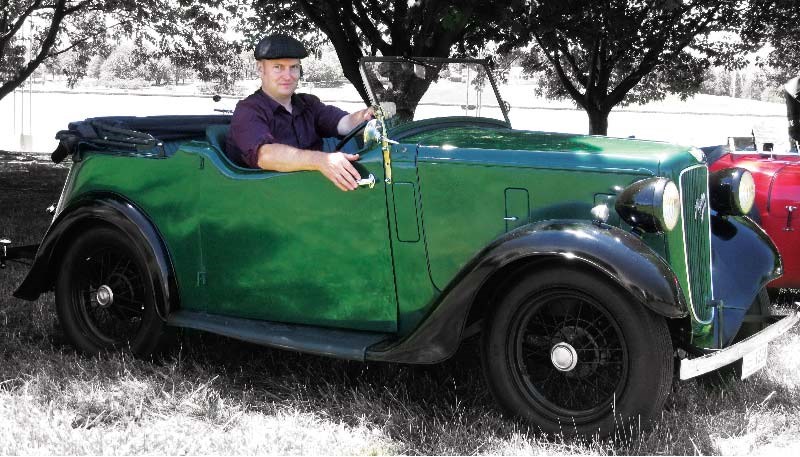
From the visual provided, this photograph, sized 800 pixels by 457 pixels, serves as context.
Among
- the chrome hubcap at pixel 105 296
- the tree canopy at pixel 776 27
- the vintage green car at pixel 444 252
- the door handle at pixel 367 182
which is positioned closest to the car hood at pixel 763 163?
the vintage green car at pixel 444 252

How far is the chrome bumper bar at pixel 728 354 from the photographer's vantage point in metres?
3.09

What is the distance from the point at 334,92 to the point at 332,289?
1690 millimetres

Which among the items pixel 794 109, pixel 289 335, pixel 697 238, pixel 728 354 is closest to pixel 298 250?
pixel 289 335

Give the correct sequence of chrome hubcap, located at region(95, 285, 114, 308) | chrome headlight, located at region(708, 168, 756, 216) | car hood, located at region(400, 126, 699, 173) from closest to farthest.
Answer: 1. car hood, located at region(400, 126, 699, 173)
2. chrome headlight, located at region(708, 168, 756, 216)
3. chrome hubcap, located at region(95, 285, 114, 308)

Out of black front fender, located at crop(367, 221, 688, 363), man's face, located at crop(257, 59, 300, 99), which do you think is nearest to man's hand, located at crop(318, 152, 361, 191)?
black front fender, located at crop(367, 221, 688, 363)

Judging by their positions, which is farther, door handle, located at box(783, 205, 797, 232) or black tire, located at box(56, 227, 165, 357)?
door handle, located at box(783, 205, 797, 232)

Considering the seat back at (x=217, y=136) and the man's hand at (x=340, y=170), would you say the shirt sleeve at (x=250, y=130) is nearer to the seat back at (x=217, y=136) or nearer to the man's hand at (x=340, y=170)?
the seat back at (x=217, y=136)

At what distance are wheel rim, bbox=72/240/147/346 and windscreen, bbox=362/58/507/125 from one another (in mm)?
1517

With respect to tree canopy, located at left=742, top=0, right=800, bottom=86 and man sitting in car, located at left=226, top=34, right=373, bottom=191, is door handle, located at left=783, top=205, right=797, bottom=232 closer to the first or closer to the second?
man sitting in car, located at left=226, top=34, right=373, bottom=191

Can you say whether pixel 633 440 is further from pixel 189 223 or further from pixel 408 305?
pixel 189 223

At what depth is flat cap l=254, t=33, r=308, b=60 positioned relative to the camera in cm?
419

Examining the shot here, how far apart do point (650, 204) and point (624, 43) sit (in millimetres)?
11468

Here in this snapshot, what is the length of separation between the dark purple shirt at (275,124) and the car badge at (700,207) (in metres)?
1.86

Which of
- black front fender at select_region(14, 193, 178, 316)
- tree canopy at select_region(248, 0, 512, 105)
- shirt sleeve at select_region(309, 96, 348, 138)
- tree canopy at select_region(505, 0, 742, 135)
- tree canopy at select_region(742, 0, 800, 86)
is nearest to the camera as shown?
black front fender at select_region(14, 193, 178, 316)
